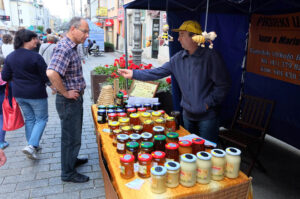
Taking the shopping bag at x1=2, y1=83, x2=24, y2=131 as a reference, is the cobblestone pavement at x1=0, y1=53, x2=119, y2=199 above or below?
below

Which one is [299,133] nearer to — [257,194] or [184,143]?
[257,194]

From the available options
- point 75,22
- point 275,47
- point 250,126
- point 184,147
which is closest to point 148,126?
point 184,147

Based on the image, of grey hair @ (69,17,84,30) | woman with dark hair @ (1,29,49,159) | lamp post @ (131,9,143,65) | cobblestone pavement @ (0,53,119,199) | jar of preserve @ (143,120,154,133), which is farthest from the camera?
lamp post @ (131,9,143,65)

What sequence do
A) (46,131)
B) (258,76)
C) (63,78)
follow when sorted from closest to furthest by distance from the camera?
(63,78) < (258,76) < (46,131)

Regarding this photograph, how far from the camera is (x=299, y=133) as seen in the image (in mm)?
3225

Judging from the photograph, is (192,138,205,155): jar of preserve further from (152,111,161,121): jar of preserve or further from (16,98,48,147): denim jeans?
(16,98,48,147): denim jeans

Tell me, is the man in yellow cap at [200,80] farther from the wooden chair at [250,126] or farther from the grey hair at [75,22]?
the grey hair at [75,22]

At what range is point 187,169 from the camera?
4.77ft

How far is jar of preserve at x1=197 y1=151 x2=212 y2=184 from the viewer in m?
1.49

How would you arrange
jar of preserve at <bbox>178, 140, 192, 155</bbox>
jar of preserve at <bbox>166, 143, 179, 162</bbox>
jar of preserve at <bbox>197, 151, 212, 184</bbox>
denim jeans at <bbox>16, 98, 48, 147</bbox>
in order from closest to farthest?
→ jar of preserve at <bbox>197, 151, 212, 184</bbox>
jar of preserve at <bbox>166, 143, 179, 162</bbox>
jar of preserve at <bbox>178, 140, 192, 155</bbox>
denim jeans at <bbox>16, 98, 48, 147</bbox>

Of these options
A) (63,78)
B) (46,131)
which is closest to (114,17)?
(46,131)

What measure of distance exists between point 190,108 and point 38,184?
2178mm

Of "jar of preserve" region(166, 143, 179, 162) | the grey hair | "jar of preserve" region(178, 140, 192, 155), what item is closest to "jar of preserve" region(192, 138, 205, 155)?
"jar of preserve" region(178, 140, 192, 155)

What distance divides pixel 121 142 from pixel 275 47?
2.79 metres
